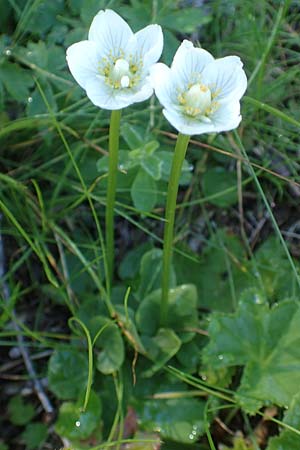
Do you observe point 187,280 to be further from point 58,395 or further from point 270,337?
point 58,395

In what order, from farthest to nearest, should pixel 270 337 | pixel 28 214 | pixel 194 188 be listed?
pixel 194 188
pixel 28 214
pixel 270 337

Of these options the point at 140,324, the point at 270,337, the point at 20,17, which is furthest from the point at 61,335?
the point at 20,17

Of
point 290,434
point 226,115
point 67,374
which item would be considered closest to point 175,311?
point 67,374

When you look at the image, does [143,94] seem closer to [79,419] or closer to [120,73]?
[120,73]

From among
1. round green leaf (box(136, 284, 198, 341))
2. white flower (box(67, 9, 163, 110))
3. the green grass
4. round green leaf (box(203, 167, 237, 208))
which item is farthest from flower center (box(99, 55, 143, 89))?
round green leaf (box(203, 167, 237, 208))

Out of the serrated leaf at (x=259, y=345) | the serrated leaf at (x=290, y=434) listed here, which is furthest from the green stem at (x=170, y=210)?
the serrated leaf at (x=290, y=434)

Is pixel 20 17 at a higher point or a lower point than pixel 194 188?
higher

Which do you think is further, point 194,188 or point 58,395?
point 194,188
